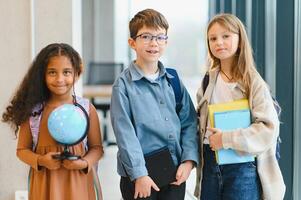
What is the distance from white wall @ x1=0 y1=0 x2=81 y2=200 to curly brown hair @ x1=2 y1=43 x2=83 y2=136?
1.05 m

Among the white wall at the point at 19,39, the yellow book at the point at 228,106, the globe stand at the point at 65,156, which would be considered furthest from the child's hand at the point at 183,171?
the white wall at the point at 19,39

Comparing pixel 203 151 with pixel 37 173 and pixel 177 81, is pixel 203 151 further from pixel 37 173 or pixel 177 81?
pixel 37 173

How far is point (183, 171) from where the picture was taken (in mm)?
1899

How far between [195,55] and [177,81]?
5.47m

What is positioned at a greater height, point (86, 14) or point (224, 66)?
point (86, 14)

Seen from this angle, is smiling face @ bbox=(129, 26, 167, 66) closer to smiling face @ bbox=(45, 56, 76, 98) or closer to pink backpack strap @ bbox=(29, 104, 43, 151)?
smiling face @ bbox=(45, 56, 76, 98)

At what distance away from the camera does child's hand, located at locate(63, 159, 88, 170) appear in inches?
68.5

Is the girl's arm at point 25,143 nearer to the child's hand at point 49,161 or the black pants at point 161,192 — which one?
the child's hand at point 49,161

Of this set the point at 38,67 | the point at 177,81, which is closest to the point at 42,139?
the point at 38,67

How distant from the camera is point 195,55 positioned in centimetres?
738

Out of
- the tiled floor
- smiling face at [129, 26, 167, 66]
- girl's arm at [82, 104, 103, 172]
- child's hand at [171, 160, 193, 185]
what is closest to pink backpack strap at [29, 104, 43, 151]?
girl's arm at [82, 104, 103, 172]

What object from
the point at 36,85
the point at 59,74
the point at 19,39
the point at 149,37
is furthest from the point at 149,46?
the point at 19,39

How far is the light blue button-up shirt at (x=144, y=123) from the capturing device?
5.91 ft

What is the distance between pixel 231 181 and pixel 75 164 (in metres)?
0.69
